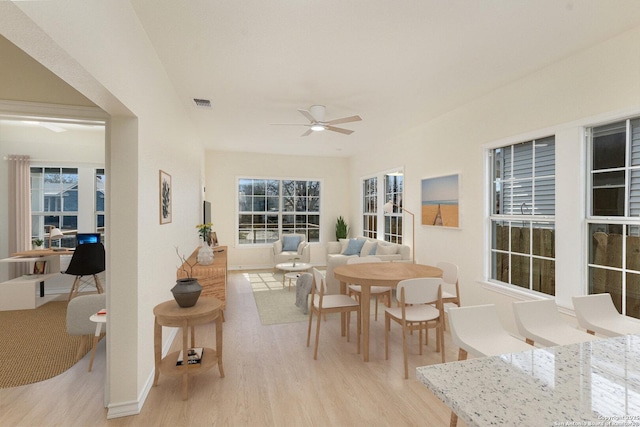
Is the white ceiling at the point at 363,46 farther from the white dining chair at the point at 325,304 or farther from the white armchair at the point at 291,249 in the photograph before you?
the white armchair at the point at 291,249

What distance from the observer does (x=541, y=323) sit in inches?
76.0

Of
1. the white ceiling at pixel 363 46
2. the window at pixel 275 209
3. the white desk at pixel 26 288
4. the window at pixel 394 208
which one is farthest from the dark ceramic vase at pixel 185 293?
the window at pixel 275 209

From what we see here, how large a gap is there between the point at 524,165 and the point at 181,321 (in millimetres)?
3794

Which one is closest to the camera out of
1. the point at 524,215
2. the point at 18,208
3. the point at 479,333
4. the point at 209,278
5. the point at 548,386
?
the point at 548,386

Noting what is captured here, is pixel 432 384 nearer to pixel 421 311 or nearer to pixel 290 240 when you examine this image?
pixel 421 311

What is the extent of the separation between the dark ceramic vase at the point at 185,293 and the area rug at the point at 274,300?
1.66m

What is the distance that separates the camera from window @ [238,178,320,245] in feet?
25.8

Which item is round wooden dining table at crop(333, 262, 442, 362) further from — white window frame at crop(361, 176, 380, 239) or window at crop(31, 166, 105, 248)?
window at crop(31, 166, 105, 248)

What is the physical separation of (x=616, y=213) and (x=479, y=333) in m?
2.02

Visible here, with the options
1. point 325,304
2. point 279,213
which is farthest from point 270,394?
point 279,213

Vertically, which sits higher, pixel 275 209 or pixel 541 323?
pixel 275 209

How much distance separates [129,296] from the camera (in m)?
2.23

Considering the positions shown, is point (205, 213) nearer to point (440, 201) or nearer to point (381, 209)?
point (381, 209)

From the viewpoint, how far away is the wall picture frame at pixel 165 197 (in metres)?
2.92
